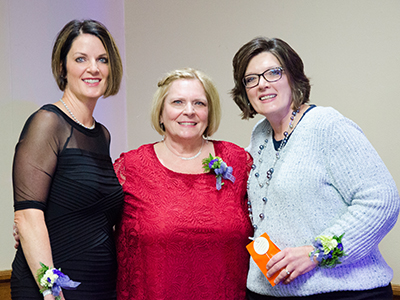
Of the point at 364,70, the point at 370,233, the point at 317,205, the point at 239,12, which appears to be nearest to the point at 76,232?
the point at 317,205

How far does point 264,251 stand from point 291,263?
138mm

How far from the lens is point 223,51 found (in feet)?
12.6

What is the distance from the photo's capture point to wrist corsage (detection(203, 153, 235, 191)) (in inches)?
92.4

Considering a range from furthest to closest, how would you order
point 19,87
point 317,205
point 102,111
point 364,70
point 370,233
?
point 102,111
point 19,87
point 364,70
point 317,205
point 370,233

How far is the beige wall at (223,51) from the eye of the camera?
9.70 feet

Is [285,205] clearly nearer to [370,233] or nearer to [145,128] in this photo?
[370,233]

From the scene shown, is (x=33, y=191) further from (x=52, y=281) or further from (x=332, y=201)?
(x=332, y=201)

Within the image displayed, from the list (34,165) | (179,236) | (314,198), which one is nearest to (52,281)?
(34,165)

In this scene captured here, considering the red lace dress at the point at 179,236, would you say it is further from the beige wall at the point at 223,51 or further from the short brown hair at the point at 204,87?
the beige wall at the point at 223,51

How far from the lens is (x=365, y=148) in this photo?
1.84 metres

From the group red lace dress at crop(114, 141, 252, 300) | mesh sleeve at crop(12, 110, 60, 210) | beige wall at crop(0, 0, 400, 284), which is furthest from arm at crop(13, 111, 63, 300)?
beige wall at crop(0, 0, 400, 284)

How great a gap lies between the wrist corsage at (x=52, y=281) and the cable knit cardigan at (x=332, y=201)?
95 cm

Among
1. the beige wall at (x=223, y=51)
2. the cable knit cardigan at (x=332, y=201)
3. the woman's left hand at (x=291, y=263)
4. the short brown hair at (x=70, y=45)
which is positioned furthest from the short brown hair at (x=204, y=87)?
the beige wall at (x=223, y=51)

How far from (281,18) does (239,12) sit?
0.46 meters
